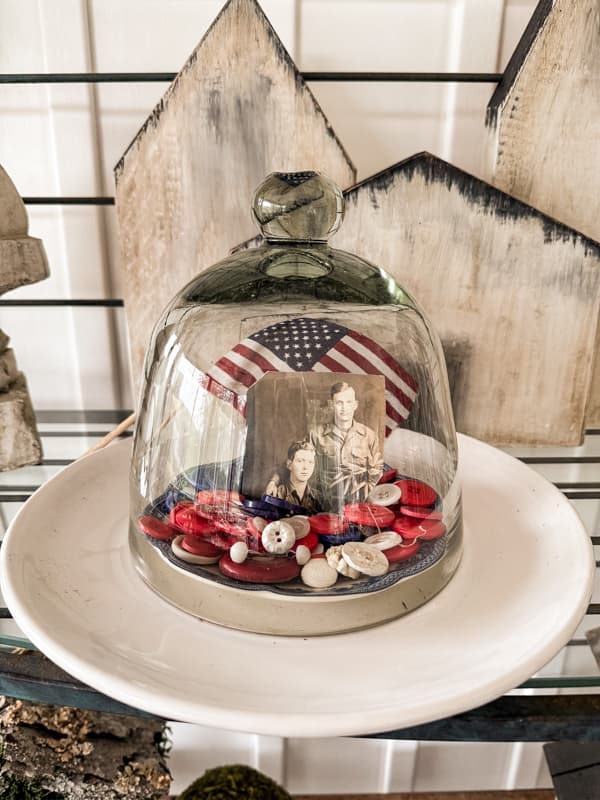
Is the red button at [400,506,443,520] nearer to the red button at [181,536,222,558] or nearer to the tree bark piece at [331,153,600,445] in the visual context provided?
the red button at [181,536,222,558]

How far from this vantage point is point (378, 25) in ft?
2.01

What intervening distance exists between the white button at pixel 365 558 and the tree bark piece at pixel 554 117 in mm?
382

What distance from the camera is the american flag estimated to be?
1.31 ft

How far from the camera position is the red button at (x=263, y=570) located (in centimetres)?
36

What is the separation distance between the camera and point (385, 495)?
1.31ft

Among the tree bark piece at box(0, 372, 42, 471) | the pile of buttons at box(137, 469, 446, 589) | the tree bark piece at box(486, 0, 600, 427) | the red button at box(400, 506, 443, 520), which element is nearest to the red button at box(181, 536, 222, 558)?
the pile of buttons at box(137, 469, 446, 589)

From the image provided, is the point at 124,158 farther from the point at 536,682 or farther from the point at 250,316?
the point at 536,682

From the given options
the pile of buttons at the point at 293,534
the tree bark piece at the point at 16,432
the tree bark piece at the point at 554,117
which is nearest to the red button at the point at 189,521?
the pile of buttons at the point at 293,534

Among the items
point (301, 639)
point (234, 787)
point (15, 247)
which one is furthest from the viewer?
point (234, 787)

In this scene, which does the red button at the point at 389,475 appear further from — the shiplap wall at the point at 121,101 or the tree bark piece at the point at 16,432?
the tree bark piece at the point at 16,432

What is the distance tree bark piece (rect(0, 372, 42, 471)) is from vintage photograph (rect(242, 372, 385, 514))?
297 mm

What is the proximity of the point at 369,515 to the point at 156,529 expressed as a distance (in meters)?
0.12

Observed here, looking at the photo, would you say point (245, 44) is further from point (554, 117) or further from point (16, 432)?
point (16, 432)

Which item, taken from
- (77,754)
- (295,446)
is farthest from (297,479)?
(77,754)
